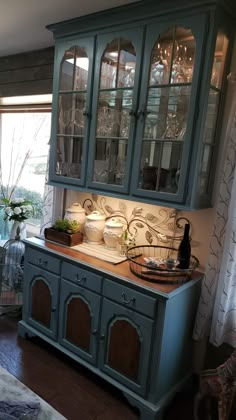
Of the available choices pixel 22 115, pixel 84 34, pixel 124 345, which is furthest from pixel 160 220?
pixel 22 115

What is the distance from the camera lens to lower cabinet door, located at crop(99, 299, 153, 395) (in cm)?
170

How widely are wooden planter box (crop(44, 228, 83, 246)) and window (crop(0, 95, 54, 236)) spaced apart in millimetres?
912

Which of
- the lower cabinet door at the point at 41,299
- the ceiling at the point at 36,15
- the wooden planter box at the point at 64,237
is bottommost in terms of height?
the lower cabinet door at the point at 41,299

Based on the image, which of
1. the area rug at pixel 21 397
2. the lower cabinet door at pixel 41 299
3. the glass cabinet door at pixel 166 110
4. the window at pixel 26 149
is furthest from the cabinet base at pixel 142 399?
the window at pixel 26 149

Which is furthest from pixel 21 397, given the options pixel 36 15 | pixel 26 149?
pixel 26 149

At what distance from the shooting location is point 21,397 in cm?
131

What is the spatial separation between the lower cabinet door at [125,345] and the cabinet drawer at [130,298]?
0.04m

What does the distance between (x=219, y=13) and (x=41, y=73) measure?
1651mm

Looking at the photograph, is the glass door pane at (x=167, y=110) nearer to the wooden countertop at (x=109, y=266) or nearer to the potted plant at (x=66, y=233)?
the wooden countertop at (x=109, y=266)

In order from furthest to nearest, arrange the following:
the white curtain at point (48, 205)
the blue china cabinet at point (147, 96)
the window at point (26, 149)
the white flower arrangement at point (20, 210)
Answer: the window at point (26, 149), the white flower arrangement at point (20, 210), the white curtain at point (48, 205), the blue china cabinet at point (147, 96)

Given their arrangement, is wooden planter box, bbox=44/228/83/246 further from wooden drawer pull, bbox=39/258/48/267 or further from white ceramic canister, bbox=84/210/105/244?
wooden drawer pull, bbox=39/258/48/267

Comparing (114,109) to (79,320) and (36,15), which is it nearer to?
(36,15)

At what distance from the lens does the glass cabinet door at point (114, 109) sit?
187cm

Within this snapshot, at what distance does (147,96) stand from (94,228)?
0.98 meters
